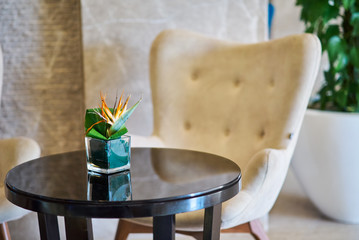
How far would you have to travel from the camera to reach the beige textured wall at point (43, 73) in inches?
81.0

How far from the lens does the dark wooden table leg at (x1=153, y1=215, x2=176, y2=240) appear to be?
101cm

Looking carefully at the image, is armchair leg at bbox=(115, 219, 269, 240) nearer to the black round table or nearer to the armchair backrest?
the armchair backrest

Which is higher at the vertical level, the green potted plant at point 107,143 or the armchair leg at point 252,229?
the green potted plant at point 107,143

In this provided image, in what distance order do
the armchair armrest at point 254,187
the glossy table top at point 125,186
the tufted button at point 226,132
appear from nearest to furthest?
A: the glossy table top at point 125,186
the armchair armrest at point 254,187
the tufted button at point 226,132

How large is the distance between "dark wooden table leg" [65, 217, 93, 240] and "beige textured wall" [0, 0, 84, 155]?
1.12 metres

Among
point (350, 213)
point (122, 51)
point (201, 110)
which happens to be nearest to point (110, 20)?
point (122, 51)

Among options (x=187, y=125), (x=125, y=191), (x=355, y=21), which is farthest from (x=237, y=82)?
(x=125, y=191)

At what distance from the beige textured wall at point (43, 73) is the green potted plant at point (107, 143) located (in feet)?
3.40

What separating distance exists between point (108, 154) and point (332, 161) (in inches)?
56.7

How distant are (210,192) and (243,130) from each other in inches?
32.5

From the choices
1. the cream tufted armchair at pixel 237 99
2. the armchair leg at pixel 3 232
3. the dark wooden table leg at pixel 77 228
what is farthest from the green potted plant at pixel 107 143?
the armchair leg at pixel 3 232

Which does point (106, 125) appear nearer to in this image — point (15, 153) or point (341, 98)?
point (15, 153)

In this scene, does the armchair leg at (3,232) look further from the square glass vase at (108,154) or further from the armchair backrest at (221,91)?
the armchair backrest at (221,91)

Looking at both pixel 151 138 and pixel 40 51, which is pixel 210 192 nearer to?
pixel 151 138
